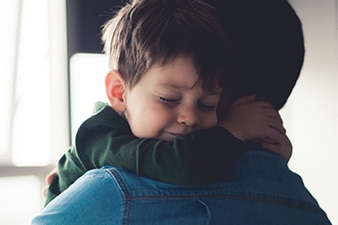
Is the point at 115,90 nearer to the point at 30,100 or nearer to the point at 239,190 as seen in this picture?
the point at 239,190

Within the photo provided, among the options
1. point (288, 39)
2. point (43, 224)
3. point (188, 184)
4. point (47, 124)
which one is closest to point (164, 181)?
point (188, 184)

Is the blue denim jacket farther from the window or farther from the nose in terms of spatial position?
the window

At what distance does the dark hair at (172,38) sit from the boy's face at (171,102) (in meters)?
0.02

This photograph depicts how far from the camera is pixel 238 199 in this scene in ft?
2.51

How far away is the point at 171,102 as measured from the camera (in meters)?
0.89

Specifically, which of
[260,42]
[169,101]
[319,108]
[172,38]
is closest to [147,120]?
[169,101]

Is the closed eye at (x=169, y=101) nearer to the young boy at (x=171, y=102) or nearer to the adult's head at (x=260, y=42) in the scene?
the young boy at (x=171, y=102)

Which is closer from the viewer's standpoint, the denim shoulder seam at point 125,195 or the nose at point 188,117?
the denim shoulder seam at point 125,195

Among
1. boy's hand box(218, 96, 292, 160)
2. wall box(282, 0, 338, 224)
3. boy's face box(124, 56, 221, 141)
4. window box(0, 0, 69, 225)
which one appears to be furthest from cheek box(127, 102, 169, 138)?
wall box(282, 0, 338, 224)

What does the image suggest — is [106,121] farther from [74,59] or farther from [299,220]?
[74,59]

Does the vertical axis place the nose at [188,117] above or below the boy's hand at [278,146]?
above

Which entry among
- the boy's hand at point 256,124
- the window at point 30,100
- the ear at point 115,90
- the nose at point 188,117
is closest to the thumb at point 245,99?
the boy's hand at point 256,124

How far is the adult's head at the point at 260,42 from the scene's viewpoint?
2.99 ft

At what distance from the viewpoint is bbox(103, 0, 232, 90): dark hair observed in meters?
0.86
